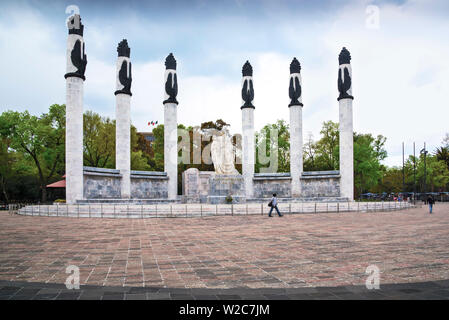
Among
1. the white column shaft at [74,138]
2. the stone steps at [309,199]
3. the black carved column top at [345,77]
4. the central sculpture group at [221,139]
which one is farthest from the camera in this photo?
the black carved column top at [345,77]

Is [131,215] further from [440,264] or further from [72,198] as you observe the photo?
[440,264]

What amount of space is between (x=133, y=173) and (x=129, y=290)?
28862 mm

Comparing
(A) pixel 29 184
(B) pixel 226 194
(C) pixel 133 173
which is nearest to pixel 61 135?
(A) pixel 29 184

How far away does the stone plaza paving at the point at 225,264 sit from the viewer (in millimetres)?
4684

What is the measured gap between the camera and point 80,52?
2752cm

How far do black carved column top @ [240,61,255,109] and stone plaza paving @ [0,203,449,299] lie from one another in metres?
28.5

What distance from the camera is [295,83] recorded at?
36.6 metres

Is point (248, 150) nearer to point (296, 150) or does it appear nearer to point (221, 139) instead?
point (296, 150)

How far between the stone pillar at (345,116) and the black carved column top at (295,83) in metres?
4.28

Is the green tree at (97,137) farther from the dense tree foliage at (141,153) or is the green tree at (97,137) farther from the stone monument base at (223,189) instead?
the stone monument base at (223,189)

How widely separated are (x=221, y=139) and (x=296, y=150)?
12226 millimetres

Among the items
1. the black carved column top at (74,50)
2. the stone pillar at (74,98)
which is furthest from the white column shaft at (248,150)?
the black carved column top at (74,50)

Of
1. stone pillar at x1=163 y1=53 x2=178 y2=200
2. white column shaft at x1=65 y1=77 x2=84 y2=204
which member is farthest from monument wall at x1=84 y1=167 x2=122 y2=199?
stone pillar at x1=163 y1=53 x2=178 y2=200

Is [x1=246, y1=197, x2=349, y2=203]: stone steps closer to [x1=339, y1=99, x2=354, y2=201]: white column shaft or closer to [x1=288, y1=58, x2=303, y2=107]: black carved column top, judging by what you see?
[x1=339, y1=99, x2=354, y2=201]: white column shaft
